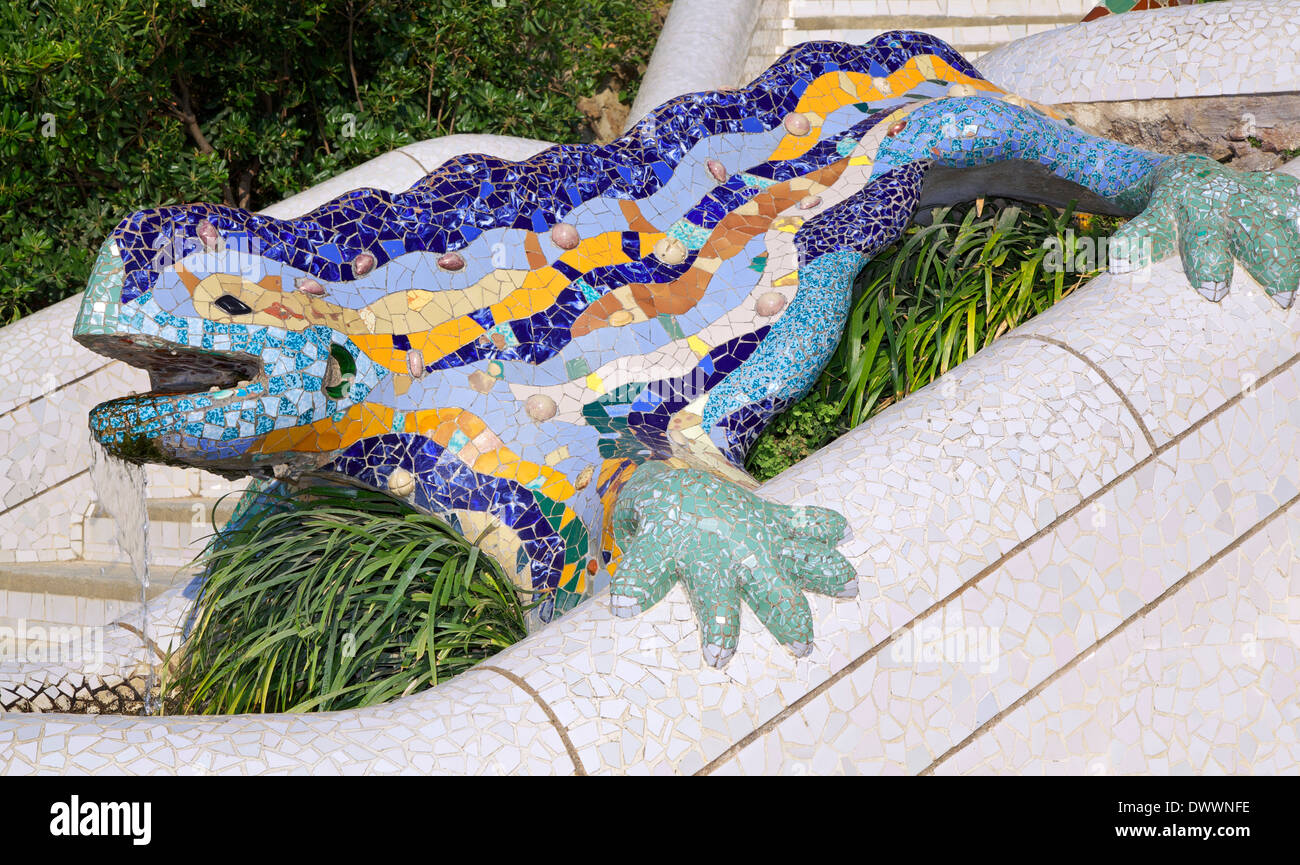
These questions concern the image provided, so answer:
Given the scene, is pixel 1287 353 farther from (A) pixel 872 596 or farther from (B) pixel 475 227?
(B) pixel 475 227

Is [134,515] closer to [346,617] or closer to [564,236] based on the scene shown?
[346,617]

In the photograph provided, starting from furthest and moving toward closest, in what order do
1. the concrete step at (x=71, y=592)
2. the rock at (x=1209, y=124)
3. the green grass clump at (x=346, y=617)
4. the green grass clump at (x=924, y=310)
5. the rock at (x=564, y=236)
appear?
the rock at (x=1209, y=124) → the concrete step at (x=71, y=592) → the green grass clump at (x=924, y=310) → the rock at (x=564, y=236) → the green grass clump at (x=346, y=617)

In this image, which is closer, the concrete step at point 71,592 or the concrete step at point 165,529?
the concrete step at point 71,592

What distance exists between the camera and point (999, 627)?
3018 millimetres

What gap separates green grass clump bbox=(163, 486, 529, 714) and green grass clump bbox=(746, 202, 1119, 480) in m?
1.17

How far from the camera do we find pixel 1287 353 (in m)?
3.57

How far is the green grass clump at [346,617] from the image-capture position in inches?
139

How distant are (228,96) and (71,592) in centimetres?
296

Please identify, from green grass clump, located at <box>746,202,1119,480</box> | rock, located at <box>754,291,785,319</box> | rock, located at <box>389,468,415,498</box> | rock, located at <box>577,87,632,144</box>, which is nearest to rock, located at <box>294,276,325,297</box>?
rock, located at <box>389,468,415,498</box>

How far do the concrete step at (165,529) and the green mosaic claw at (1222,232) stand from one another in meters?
3.70

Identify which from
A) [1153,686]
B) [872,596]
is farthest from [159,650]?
[1153,686]

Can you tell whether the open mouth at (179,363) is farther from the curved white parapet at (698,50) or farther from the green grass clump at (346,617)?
the curved white parapet at (698,50)

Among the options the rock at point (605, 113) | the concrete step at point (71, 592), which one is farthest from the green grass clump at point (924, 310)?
the rock at point (605, 113)

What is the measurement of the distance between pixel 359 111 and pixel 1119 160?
449 cm
